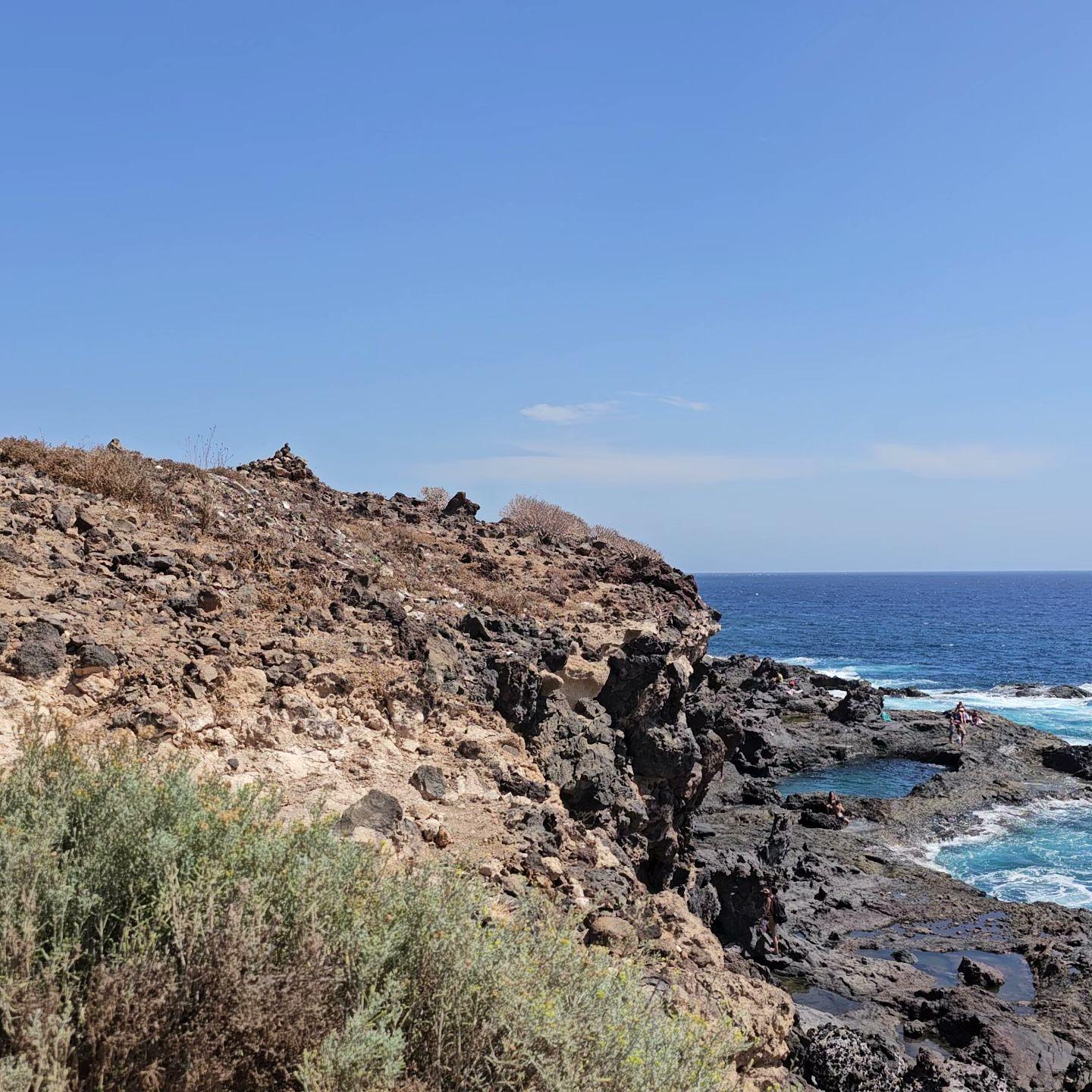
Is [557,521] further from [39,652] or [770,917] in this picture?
[39,652]

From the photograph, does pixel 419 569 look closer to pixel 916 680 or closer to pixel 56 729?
pixel 56 729

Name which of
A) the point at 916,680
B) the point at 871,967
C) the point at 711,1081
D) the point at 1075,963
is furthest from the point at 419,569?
the point at 916,680

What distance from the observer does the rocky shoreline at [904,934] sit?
46.2 ft

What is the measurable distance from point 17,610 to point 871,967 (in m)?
18.4

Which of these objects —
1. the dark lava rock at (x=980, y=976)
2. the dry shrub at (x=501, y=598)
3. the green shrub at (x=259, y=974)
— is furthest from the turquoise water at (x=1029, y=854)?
the green shrub at (x=259, y=974)

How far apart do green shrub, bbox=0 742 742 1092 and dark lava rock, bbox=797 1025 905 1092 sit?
8.47m

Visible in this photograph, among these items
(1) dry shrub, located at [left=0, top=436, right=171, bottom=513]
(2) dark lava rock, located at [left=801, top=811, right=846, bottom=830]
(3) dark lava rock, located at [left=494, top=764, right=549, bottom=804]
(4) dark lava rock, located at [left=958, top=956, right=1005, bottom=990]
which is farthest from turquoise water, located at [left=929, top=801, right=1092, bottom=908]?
(1) dry shrub, located at [left=0, top=436, right=171, bottom=513]

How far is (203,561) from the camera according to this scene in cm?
1101

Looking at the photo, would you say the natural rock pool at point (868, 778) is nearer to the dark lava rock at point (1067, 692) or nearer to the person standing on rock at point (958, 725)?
the person standing on rock at point (958, 725)

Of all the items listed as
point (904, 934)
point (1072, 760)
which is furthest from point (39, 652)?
point (1072, 760)

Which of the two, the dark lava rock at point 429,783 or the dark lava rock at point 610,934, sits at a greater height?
the dark lava rock at point 429,783

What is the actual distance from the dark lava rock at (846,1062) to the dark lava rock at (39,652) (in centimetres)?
1060

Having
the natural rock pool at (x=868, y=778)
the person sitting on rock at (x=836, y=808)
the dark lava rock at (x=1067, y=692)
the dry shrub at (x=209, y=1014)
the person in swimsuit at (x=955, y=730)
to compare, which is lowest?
the natural rock pool at (x=868, y=778)

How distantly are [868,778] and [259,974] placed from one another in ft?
128
